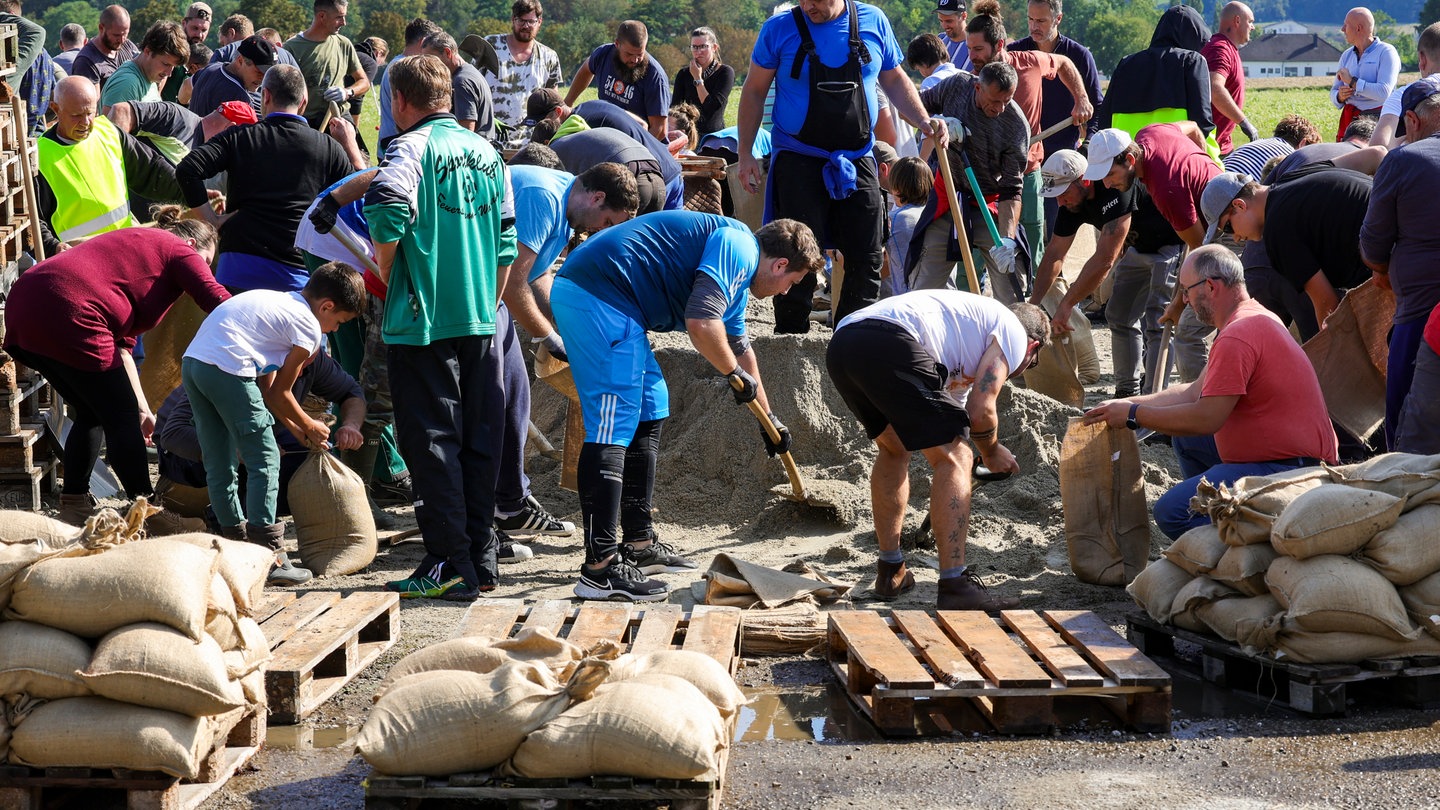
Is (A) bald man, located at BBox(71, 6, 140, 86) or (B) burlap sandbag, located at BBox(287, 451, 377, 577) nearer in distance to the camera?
(B) burlap sandbag, located at BBox(287, 451, 377, 577)

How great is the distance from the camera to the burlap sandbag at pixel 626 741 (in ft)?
11.5

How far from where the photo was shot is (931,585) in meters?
5.98

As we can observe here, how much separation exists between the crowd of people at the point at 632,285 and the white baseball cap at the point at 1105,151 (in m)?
0.02

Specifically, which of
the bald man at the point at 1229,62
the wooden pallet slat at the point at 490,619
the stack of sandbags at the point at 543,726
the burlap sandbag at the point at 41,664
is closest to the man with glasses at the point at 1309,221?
the wooden pallet slat at the point at 490,619

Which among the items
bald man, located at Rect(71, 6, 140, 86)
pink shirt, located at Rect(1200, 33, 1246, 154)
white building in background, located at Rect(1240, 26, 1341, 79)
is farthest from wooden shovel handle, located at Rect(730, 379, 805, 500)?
white building in background, located at Rect(1240, 26, 1341, 79)

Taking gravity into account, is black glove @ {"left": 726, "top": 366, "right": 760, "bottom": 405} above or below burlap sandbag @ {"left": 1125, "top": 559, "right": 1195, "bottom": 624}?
above

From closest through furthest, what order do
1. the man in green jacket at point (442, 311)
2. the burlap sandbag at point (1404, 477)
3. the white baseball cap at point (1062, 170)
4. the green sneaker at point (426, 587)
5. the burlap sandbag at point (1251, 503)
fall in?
the burlap sandbag at point (1404, 477) < the burlap sandbag at point (1251, 503) < the man in green jacket at point (442, 311) < the green sneaker at point (426, 587) < the white baseball cap at point (1062, 170)

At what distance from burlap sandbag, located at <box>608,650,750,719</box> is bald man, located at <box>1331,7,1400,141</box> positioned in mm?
9563

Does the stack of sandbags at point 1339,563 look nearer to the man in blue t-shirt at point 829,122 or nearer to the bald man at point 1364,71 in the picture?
the man in blue t-shirt at point 829,122

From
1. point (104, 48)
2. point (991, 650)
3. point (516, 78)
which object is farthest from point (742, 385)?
point (104, 48)

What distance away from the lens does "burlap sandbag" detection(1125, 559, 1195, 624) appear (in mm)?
5000

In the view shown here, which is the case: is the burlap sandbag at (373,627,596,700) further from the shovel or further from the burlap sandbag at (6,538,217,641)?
the shovel

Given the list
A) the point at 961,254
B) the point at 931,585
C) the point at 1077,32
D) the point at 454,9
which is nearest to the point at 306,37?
the point at 961,254

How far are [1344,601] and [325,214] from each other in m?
4.37
